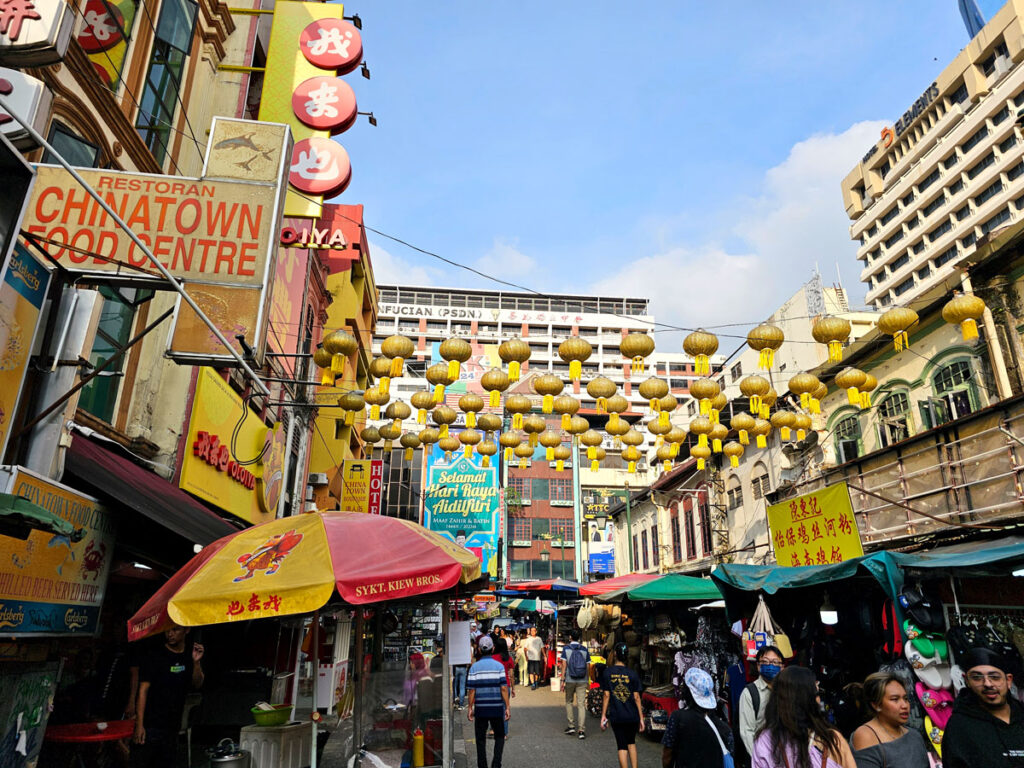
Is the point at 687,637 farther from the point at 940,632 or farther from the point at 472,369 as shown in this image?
the point at 472,369

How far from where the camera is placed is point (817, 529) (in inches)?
442

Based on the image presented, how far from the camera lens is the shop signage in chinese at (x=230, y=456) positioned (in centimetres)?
1091

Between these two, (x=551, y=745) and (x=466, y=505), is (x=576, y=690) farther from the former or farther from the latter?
(x=466, y=505)

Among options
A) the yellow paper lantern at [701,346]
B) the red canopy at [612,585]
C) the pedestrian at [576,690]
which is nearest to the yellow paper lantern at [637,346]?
the yellow paper lantern at [701,346]

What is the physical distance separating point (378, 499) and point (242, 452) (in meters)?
Result: 10.5

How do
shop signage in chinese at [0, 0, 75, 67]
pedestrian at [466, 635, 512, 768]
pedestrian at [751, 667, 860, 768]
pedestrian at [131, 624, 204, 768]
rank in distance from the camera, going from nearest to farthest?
pedestrian at [751, 667, 860, 768]
shop signage in chinese at [0, 0, 75, 67]
pedestrian at [131, 624, 204, 768]
pedestrian at [466, 635, 512, 768]

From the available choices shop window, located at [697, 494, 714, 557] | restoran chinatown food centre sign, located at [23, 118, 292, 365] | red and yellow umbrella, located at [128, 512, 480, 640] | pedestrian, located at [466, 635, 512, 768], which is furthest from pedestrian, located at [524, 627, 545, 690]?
restoran chinatown food centre sign, located at [23, 118, 292, 365]

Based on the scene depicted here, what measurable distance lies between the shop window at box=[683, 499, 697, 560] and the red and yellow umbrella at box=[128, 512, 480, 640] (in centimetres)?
2295

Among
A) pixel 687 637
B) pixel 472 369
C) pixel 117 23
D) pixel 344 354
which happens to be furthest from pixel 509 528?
pixel 117 23

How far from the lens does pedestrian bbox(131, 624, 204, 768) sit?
20.6 feet

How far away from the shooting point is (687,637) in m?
14.2

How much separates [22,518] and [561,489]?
58117mm

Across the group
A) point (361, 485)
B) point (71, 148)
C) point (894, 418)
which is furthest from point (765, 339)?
point (361, 485)

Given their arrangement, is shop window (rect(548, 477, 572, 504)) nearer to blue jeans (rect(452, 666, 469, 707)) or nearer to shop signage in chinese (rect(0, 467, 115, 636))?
blue jeans (rect(452, 666, 469, 707))
